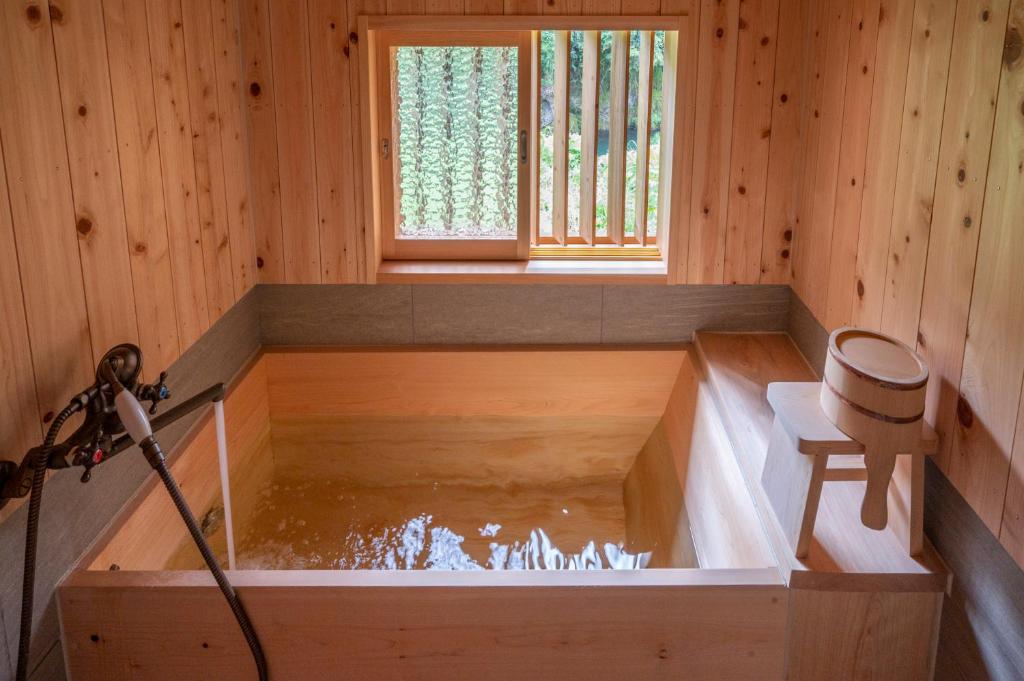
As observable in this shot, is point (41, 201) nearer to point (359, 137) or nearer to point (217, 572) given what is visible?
point (217, 572)

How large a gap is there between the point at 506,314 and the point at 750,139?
3.27 feet

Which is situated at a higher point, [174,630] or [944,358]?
[944,358]

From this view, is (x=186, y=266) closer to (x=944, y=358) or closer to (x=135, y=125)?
(x=135, y=125)

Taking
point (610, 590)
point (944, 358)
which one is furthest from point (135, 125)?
point (944, 358)

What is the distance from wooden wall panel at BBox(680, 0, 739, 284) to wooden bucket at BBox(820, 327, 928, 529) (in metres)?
1.30

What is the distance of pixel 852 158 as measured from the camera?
242 cm

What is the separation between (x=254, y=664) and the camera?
5.84 ft

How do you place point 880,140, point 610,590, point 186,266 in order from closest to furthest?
point 610,590 → point 880,140 → point 186,266

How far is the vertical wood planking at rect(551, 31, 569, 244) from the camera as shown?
3.25m

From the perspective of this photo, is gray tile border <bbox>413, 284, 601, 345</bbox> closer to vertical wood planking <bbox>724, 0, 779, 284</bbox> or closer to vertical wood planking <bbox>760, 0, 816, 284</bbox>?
vertical wood planking <bbox>724, 0, 779, 284</bbox>

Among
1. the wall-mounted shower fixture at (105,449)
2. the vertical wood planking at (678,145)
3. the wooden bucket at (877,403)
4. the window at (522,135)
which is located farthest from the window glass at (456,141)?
the wooden bucket at (877,403)

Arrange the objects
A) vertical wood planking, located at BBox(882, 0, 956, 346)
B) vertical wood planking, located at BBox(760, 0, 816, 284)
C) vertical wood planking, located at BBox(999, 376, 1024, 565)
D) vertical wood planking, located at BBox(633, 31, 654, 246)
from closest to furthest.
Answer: vertical wood planking, located at BBox(999, 376, 1024, 565)
vertical wood planking, located at BBox(882, 0, 956, 346)
vertical wood planking, located at BBox(760, 0, 816, 284)
vertical wood planking, located at BBox(633, 31, 654, 246)

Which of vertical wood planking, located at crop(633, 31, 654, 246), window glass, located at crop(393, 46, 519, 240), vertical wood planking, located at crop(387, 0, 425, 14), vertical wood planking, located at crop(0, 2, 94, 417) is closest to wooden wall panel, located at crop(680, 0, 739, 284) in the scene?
vertical wood planking, located at crop(633, 31, 654, 246)

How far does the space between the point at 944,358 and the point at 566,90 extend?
1882 mm
